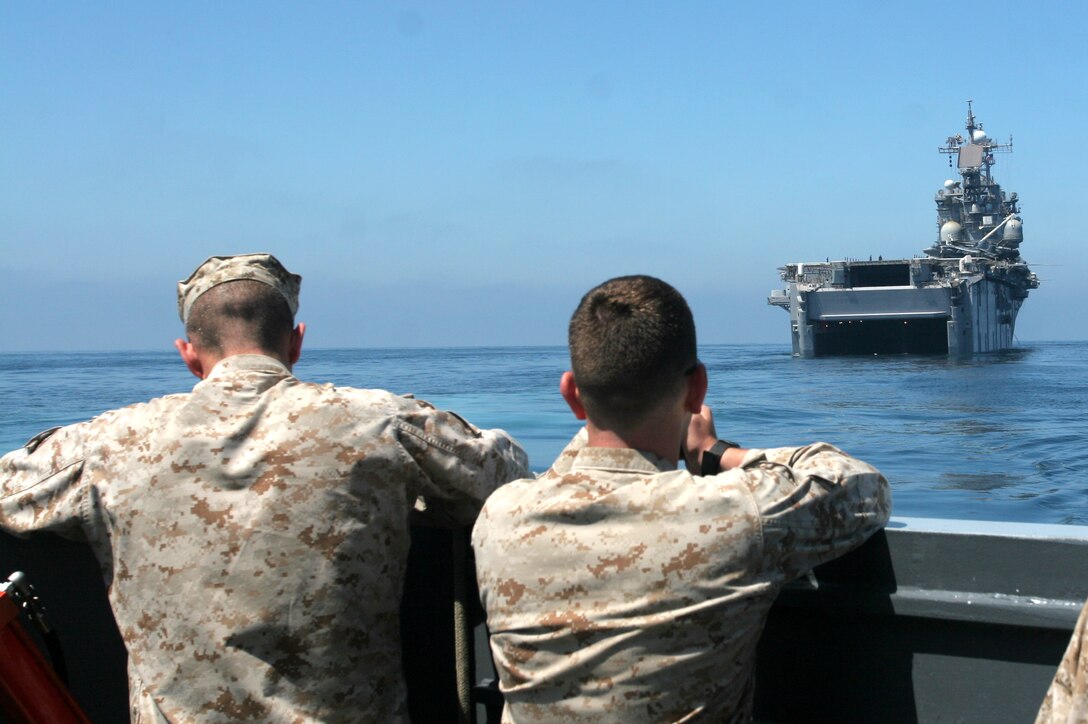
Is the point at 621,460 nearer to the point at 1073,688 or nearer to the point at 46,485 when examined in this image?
the point at 1073,688

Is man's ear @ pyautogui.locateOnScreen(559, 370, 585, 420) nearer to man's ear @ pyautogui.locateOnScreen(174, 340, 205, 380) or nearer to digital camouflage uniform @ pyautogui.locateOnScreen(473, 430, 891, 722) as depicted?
digital camouflage uniform @ pyautogui.locateOnScreen(473, 430, 891, 722)

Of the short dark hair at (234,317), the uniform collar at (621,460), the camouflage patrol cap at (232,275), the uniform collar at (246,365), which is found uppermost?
the camouflage patrol cap at (232,275)

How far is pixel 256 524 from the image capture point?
6.49ft

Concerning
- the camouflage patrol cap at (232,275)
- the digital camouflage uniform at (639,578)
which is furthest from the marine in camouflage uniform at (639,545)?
the camouflage patrol cap at (232,275)

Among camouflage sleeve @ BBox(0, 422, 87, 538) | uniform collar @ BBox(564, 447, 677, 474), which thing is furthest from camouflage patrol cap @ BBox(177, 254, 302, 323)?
uniform collar @ BBox(564, 447, 677, 474)

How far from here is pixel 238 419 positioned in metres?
2.04

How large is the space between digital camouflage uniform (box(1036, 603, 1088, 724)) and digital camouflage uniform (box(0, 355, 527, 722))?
109 centimetres

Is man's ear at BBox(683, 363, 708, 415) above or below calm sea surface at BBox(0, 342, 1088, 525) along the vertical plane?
above

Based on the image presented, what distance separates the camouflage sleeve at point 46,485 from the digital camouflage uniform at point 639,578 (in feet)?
2.82

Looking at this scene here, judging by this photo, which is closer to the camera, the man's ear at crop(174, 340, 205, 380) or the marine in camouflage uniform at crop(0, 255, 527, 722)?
the marine in camouflage uniform at crop(0, 255, 527, 722)

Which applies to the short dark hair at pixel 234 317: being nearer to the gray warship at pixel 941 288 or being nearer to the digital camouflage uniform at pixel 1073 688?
the digital camouflage uniform at pixel 1073 688

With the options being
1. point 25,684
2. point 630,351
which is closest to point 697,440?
point 630,351

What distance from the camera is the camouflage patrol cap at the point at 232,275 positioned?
2188mm

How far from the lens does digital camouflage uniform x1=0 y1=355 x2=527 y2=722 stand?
1974 mm
